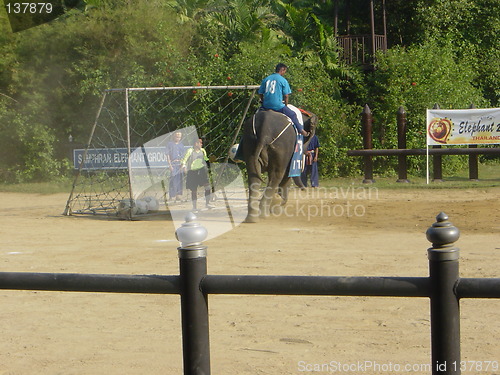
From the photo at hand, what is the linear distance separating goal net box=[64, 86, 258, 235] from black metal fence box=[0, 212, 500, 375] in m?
10.2

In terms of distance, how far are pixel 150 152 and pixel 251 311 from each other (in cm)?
1053

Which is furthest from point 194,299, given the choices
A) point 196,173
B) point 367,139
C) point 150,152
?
point 367,139

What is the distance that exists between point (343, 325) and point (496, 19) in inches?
1050

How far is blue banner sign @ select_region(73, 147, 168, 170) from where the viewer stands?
16547 millimetres

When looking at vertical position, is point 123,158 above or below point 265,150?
below

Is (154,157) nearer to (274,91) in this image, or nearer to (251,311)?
(274,91)

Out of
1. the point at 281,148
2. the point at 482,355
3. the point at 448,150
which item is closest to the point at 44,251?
the point at 281,148

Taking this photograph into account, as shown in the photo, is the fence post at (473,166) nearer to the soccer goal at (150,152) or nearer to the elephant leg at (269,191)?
the soccer goal at (150,152)

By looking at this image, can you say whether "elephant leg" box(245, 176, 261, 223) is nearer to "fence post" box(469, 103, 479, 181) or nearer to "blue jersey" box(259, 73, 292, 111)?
"blue jersey" box(259, 73, 292, 111)

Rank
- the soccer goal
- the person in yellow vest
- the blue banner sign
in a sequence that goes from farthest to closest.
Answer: the blue banner sign, the person in yellow vest, the soccer goal

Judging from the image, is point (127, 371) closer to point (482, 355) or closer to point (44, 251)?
point (482, 355)

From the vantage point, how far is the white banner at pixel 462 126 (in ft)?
65.6

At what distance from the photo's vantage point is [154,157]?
16.9m

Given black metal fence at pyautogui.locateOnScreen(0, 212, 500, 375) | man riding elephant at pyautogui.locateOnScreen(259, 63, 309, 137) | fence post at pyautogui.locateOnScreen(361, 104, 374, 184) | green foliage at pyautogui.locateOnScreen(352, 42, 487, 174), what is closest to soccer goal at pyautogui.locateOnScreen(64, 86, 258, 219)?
man riding elephant at pyautogui.locateOnScreen(259, 63, 309, 137)
